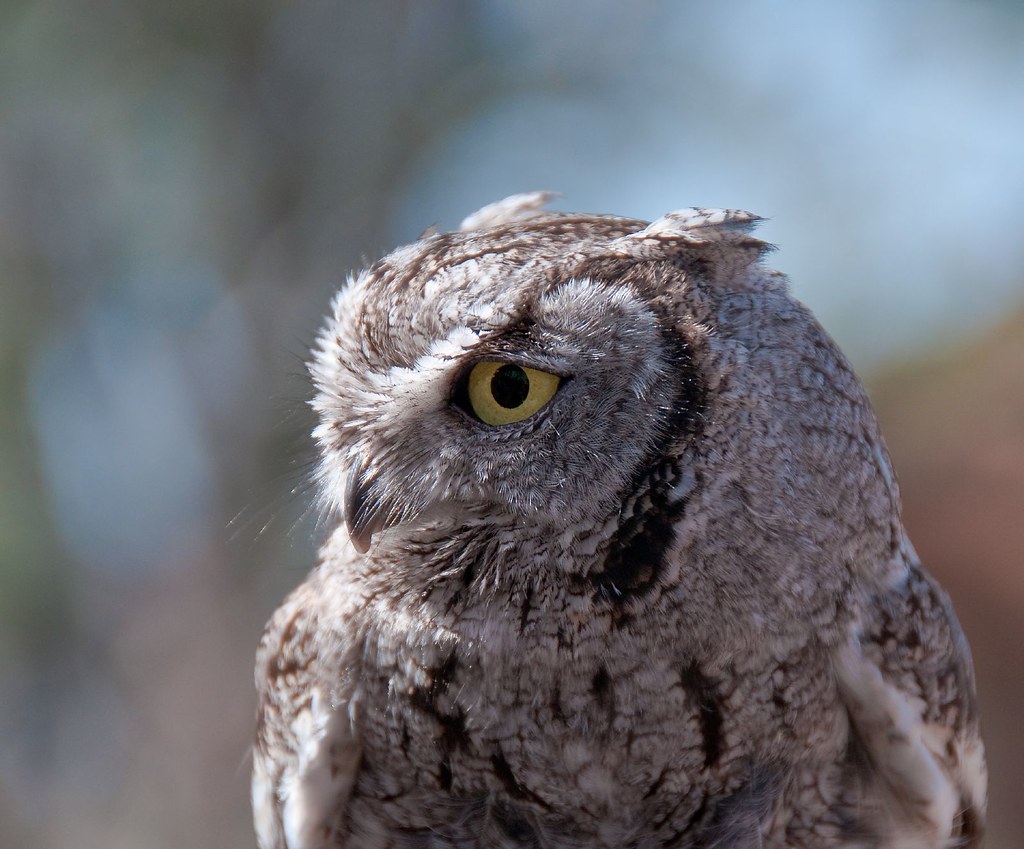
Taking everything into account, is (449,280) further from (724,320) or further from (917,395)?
(917,395)

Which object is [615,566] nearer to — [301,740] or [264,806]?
[301,740]

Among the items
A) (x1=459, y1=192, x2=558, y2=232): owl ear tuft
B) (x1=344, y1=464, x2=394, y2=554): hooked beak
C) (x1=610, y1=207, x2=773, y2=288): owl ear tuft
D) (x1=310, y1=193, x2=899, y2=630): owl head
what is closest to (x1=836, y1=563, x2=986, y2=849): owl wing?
(x1=310, y1=193, x2=899, y2=630): owl head

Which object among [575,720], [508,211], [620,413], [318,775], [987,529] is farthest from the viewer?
[987,529]

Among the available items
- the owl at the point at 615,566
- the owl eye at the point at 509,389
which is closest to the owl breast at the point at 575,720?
the owl at the point at 615,566

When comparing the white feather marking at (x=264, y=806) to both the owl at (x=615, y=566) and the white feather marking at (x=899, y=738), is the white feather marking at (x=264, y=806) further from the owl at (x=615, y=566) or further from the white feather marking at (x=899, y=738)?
the white feather marking at (x=899, y=738)

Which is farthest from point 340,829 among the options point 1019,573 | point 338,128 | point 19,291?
point 19,291

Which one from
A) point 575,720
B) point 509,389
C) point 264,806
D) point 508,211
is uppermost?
point 508,211

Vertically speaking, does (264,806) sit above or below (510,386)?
below

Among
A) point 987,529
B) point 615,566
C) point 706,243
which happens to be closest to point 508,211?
point 706,243
